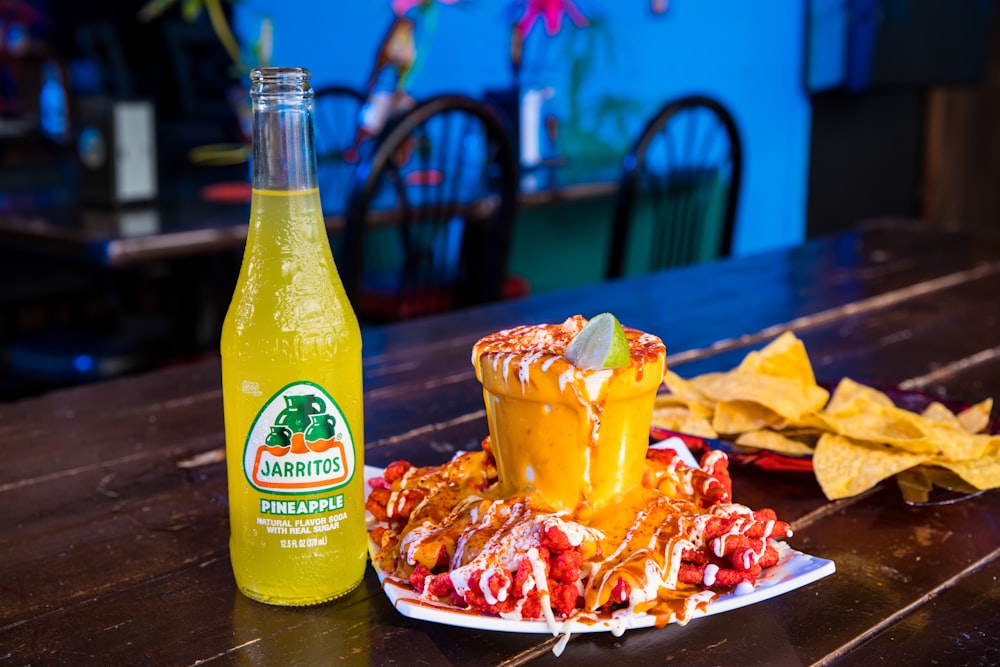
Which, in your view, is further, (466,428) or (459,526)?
(466,428)

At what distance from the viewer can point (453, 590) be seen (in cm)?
61

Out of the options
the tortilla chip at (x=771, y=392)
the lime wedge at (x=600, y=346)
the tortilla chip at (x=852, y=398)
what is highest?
the lime wedge at (x=600, y=346)

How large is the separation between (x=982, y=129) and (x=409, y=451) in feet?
12.2

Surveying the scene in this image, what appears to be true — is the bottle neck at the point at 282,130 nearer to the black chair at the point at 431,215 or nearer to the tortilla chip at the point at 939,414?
the tortilla chip at the point at 939,414

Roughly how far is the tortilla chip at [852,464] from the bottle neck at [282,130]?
441 millimetres

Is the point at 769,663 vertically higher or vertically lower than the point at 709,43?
lower

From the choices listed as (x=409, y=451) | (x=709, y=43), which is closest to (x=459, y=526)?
(x=409, y=451)

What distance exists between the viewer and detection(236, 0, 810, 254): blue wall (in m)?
3.33

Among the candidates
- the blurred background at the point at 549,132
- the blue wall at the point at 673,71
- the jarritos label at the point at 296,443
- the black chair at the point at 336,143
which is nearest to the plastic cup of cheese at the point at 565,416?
the jarritos label at the point at 296,443

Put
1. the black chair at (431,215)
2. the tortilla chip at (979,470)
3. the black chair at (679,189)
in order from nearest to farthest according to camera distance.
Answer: the tortilla chip at (979,470)
the black chair at (431,215)
the black chair at (679,189)

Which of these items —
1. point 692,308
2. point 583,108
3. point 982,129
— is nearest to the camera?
point 692,308

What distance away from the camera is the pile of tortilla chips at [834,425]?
0.81 meters

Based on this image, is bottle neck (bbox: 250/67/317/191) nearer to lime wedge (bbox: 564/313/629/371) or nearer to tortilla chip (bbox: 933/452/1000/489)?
lime wedge (bbox: 564/313/629/371)

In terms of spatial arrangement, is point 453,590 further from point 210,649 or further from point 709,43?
point 709,43
